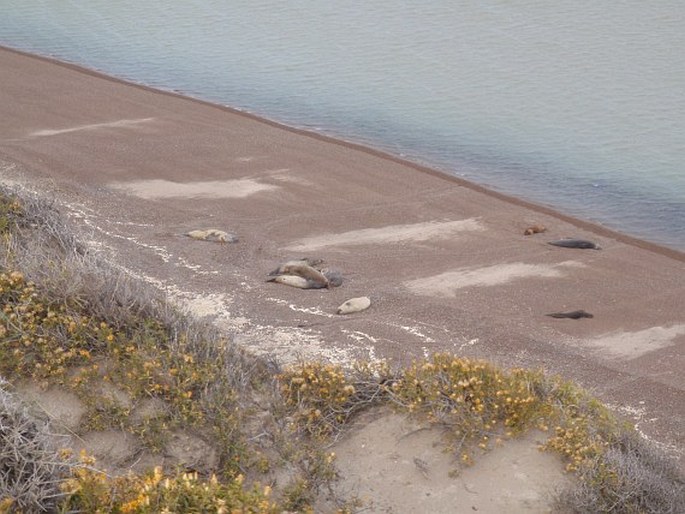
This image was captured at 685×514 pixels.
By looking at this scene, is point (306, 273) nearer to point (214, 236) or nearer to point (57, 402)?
point (214, 236)

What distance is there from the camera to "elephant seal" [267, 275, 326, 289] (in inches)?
422

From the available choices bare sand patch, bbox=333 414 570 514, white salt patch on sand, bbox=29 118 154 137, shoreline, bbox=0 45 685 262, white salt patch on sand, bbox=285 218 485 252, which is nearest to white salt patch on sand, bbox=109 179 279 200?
white salt patch on sand, bbox=285 218 485 252

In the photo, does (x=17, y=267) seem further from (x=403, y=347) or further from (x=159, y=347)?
(x=403, y=347)

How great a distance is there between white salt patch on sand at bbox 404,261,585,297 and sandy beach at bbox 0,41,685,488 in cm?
3

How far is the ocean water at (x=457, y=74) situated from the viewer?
55.7 feet

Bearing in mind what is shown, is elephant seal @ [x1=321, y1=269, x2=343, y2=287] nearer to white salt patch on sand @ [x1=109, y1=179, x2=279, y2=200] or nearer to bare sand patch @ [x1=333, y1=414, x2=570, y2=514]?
white salt patch on sand @ [x1=109, y1=179, x2=279, y2=200]

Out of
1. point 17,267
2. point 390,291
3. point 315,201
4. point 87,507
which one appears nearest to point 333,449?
point 87,507

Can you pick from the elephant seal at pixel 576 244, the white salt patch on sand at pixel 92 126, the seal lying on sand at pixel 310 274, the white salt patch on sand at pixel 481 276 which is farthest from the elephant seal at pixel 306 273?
the white salt patch on sand at pixel 92 126

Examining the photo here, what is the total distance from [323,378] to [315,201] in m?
7.60

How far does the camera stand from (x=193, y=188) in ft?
48.3

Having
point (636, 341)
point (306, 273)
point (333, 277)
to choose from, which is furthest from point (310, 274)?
point (636, 341)

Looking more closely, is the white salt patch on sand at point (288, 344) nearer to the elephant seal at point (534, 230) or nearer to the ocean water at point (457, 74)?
the elephant seal at point (534, 230)

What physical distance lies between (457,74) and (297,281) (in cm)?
1298

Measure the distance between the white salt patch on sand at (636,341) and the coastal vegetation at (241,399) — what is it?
290cm
